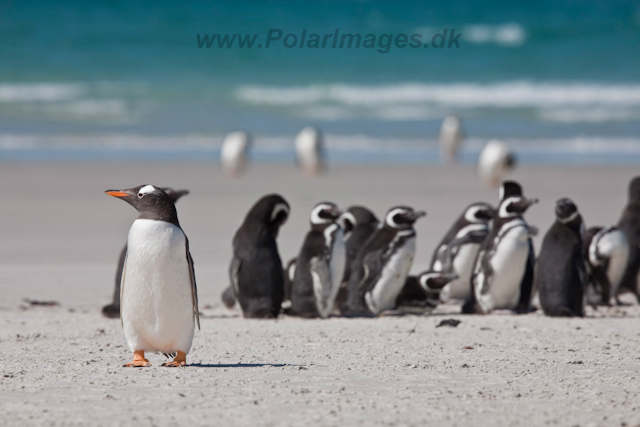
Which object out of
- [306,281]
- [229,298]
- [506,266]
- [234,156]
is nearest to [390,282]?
[306,281]

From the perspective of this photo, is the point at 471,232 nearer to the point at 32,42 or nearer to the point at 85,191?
the point at 85,191

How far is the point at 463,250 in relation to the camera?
8.97m

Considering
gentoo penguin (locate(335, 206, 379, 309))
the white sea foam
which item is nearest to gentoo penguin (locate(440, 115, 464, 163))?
the white sea foam

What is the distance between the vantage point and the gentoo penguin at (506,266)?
8.19 m

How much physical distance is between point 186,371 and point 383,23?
49.7 meters

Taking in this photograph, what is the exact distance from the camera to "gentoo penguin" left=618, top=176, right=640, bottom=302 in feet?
29.4

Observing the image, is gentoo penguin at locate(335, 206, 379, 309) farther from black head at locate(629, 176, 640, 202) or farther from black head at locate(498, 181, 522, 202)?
black head at locate(629, 176, 640, 202)

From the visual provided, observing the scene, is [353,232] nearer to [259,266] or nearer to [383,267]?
[383,267]

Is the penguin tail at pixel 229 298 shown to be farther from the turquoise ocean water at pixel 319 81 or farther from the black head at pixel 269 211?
the turquoise ocean water at pixel 319 81

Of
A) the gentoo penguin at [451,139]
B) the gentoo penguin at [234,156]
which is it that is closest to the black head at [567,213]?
the gentoo penguin at [234,156]

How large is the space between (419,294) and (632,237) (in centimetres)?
226

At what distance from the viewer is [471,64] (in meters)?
44.6

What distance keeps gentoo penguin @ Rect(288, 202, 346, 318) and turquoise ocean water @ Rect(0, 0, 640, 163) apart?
35.7 ft

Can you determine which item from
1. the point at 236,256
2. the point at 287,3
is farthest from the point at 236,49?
the point at 236,256
